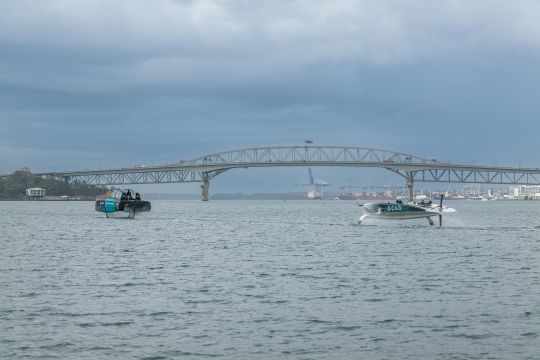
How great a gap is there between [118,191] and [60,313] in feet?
312

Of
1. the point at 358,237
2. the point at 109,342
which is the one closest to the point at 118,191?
the point at 358,237

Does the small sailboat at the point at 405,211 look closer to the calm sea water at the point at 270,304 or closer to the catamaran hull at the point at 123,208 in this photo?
the calm sea water at the point at 270,304

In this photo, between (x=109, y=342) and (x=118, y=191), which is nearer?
(x=109, y=342)

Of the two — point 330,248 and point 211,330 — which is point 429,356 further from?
point 330,248

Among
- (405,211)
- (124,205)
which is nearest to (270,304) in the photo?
(405,211)

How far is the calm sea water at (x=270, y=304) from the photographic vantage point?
21.5m

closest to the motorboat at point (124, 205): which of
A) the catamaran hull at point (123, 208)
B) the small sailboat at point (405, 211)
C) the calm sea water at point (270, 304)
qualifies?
the catamaran hull at point (123, 208)

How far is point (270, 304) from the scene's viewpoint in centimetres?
2842

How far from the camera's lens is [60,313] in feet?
86.4

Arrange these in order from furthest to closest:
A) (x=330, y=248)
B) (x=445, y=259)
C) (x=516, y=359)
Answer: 1. (x=330, y=248)
2. (x=445, y=259)
3. (x=516, y=359)

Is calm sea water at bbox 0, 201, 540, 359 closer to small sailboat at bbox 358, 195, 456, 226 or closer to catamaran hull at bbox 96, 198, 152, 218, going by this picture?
small sailboat at bbox 358, 195, 456, 226

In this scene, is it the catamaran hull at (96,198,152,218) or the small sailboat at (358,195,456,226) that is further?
the catamaran hull at (96,198,152,218)

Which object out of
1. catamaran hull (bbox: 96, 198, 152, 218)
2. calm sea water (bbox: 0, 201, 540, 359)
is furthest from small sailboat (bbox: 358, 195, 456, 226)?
catamaran hull (bbox: 96, 198, 152, 218)

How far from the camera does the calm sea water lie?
21484 millimetres
